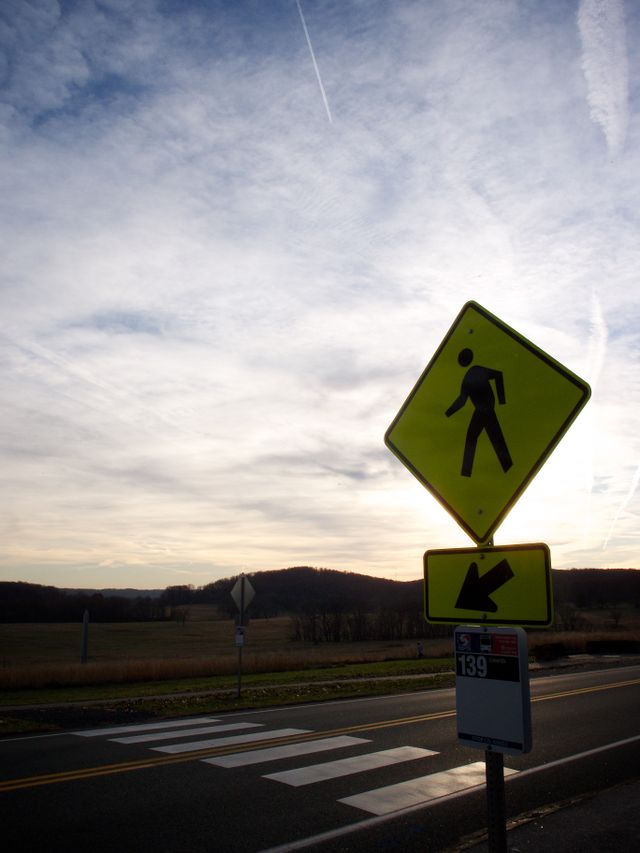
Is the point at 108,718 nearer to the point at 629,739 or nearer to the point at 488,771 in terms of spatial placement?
the point at 629,739

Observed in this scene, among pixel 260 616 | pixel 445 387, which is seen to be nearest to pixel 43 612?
pixel 260 616

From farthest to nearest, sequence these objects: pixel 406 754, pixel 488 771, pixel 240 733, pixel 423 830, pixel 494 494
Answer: pixel 240 733 < pixel 406 754 < pixel 423 830 < pixel 494 494 < pixel 488 771

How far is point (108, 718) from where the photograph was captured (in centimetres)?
1377

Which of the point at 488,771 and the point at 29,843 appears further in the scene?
the point at 29,843

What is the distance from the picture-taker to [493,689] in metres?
3.28

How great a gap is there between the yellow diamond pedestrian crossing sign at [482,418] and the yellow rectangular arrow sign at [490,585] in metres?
0.15

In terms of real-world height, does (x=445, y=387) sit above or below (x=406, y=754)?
above

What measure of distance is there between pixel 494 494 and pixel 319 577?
128043mm

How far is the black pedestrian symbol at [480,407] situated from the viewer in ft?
11.6

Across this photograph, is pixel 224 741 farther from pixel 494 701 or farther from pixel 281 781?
pixel 494 701

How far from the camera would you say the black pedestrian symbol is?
3529 millimetres

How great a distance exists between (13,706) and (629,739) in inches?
535

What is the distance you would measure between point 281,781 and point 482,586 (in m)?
5.88

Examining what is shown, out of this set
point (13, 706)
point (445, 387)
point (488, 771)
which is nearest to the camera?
point (488, 771)
